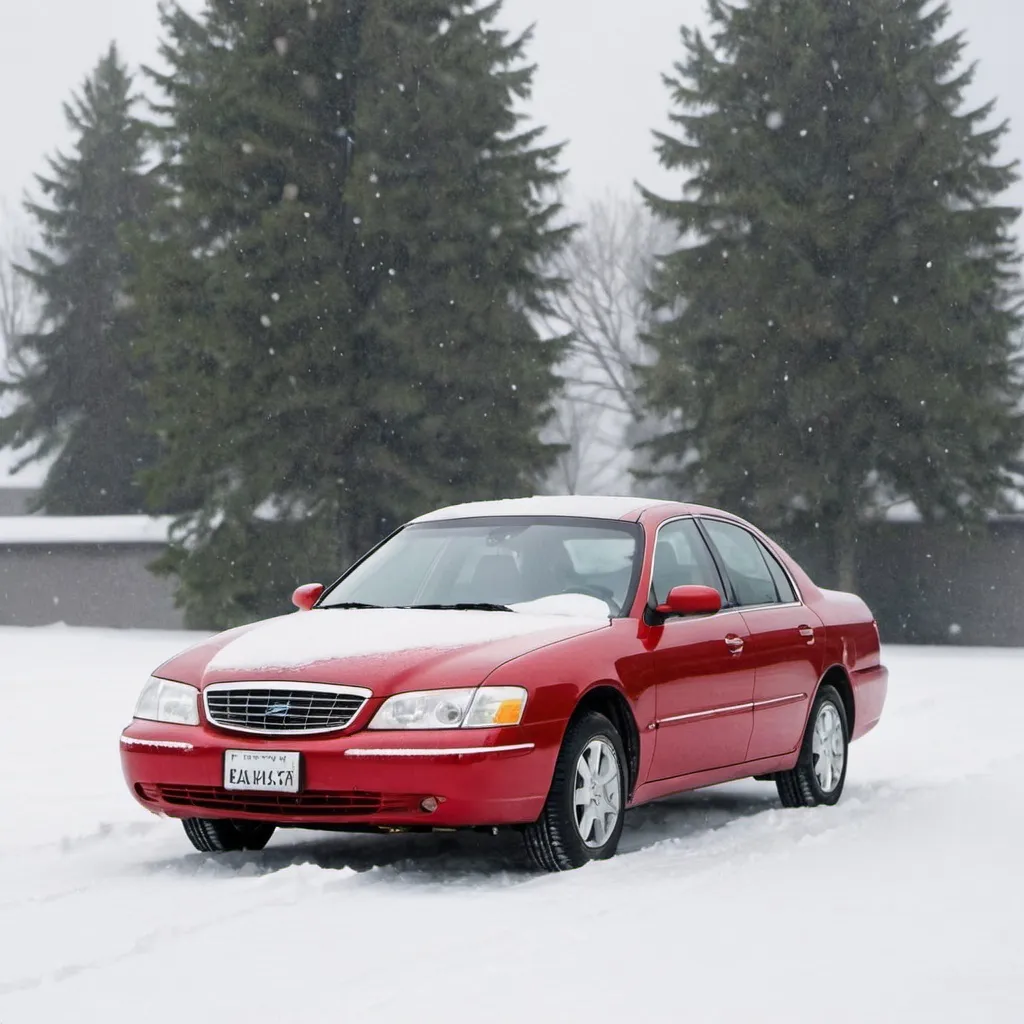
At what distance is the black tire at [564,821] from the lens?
759cm

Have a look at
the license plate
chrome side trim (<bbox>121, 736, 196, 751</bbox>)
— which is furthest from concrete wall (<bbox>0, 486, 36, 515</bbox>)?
the license plate

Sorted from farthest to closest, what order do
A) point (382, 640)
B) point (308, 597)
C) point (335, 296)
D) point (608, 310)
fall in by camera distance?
point (608, 310), point (335, 296), point (308, 597), point (382, 640)

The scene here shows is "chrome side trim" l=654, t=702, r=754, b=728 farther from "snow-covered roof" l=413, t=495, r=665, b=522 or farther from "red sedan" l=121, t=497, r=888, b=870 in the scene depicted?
"snow-covered roof" l=413, t=495, r=665, b=522

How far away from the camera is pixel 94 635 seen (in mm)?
32594

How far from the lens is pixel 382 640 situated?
7840mm

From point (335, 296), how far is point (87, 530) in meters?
11.3

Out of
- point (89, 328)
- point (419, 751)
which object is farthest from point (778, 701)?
point (89, 328)

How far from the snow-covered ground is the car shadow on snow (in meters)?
0.02

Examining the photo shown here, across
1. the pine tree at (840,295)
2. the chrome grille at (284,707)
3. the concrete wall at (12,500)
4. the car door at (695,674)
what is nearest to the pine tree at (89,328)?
the pine tree at (840,295)

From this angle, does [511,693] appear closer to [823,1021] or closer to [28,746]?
[823,1021]

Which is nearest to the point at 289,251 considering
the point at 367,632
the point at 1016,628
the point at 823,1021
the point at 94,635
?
the point at 94,635

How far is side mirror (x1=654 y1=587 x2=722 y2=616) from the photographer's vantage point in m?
8.46

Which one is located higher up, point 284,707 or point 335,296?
point 335,296

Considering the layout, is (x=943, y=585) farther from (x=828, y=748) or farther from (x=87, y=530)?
(x=828, y=748)
